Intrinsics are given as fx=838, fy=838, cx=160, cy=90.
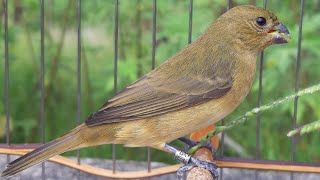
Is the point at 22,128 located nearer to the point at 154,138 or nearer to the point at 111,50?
the point at 111,50

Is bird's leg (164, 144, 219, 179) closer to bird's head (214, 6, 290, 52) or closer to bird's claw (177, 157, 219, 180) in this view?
bird's claw (177, 157, 219, 180)

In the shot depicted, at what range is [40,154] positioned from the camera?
11.2 ft

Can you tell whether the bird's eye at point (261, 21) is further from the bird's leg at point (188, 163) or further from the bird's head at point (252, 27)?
the bird's leg at point (188, 163)

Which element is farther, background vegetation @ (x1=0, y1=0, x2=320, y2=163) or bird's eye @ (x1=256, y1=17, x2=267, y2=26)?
background vegetation @ (x1=0, y1=0, x2=320, y2=163)

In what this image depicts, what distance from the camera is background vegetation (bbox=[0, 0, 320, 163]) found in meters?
4.97

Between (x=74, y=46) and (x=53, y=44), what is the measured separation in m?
0.56

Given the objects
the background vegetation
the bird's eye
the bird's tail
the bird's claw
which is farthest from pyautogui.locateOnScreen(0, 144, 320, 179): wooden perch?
the background vegetation

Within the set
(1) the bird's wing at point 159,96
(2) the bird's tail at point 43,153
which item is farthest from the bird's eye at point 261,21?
(2) the bird's tail at point 43,153

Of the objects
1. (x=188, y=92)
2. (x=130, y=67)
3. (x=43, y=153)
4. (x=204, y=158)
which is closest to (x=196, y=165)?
(x=204, y=158)

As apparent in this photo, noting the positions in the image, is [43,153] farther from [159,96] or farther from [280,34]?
[280,34]

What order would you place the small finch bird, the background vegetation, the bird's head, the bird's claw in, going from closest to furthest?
1. the bird's claw
2. the small finch bird
3. the bird's head
4. the background vegetation

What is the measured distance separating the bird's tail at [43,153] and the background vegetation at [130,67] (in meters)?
1.49

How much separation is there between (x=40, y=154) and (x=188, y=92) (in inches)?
27.5

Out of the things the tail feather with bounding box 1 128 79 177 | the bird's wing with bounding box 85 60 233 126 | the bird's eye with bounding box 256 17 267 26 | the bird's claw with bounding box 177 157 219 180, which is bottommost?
the bird's claw with bounding box 177 157 219 180
